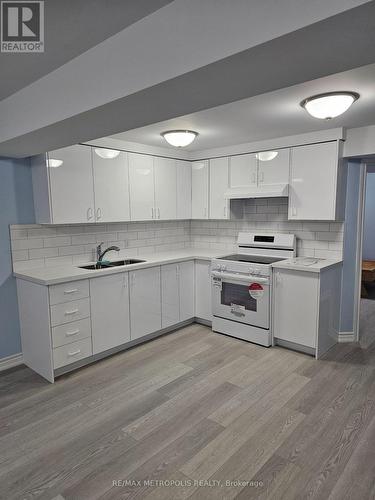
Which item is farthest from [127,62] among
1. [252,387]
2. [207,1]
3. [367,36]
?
[252,387]

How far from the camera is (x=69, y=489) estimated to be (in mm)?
1757

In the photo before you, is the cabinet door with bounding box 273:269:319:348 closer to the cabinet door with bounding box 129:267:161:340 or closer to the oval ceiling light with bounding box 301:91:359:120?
the cabinet door with bounding box 129:267:161:340

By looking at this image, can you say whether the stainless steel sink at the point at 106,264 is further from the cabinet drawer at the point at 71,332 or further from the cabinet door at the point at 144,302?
the cabinet drawer at the point at 71,332

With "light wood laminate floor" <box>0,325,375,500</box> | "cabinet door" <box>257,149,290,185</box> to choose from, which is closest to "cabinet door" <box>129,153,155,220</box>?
"cabinet door" <box>257,149,290,185</box>

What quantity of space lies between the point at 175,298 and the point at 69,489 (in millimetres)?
2339

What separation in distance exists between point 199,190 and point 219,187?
0.33m

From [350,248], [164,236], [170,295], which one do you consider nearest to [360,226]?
[350,248]

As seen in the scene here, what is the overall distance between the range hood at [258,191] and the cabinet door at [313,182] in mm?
97

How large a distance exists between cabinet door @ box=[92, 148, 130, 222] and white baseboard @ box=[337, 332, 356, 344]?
2779mm

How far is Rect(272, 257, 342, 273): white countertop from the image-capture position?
3.15 metres

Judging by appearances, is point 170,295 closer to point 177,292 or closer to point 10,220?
point 177,292

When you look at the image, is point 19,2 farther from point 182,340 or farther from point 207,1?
point 182,340

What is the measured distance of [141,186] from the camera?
3.81 m

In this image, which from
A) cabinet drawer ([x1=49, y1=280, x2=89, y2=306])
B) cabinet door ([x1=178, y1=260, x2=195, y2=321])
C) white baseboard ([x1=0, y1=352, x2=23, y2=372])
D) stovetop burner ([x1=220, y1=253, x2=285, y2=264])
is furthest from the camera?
cabinet door ([x1=178, y1=260, x2=195, y2=321])
